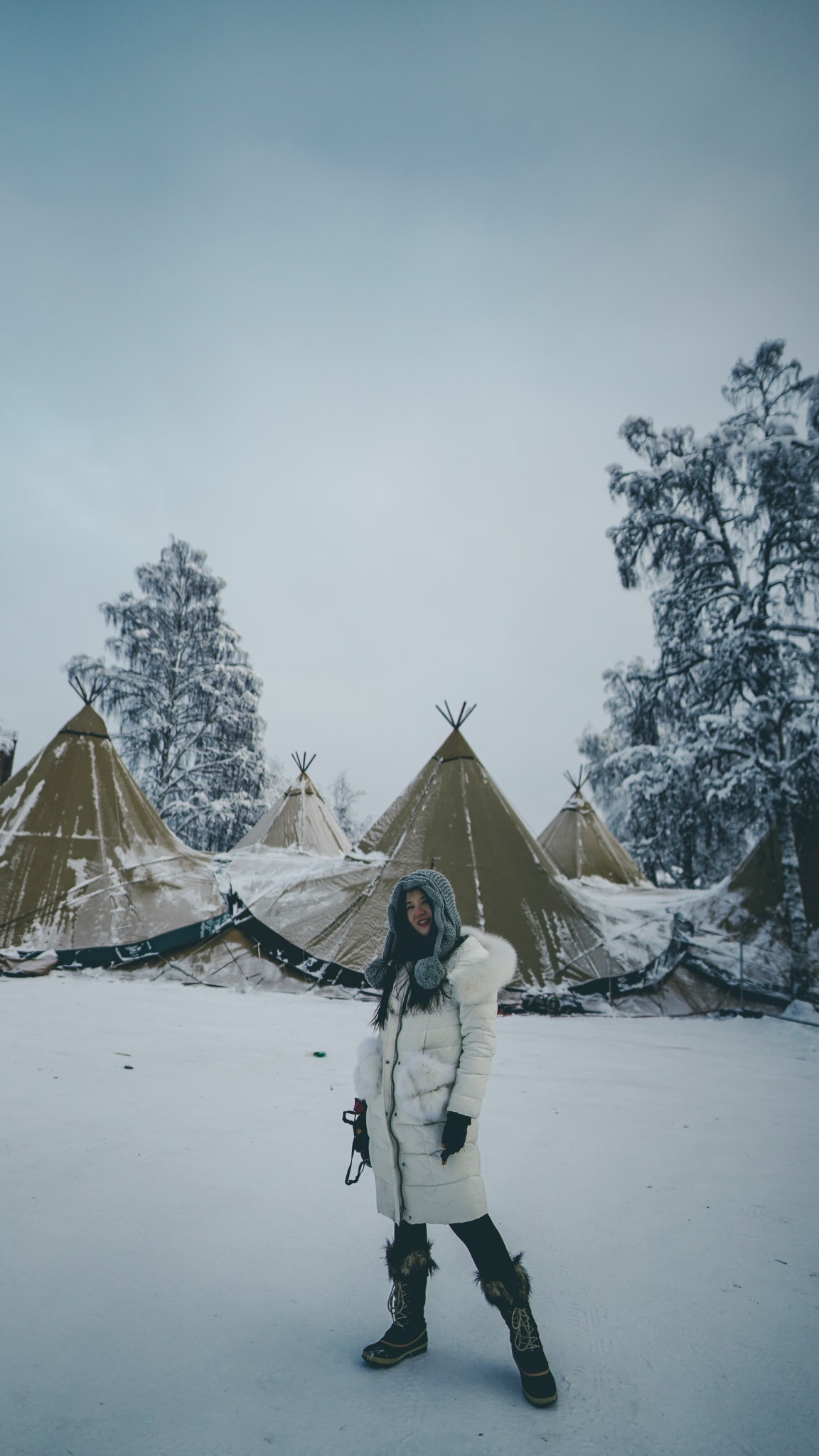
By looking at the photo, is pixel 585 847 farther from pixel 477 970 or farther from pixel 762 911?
pixel 477 970

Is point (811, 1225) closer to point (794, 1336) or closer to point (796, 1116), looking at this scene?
point (794, 1336)

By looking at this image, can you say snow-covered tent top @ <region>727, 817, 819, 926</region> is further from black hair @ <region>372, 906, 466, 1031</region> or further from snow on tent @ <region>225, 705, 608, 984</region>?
black hair @ <region>372, 906, 466, 1031</region>

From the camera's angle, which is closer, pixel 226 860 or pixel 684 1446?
pixel 684 1446

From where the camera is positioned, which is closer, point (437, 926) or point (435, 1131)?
point (435, 1131)

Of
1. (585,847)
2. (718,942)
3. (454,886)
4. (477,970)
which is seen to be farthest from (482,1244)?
(585,847)

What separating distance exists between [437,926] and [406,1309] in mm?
941

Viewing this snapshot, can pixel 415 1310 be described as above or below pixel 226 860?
below

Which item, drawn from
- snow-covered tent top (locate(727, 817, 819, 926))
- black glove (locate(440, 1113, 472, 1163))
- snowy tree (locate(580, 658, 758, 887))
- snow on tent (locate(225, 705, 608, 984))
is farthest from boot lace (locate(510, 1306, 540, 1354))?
snow-covered tent top (locate(727, 817, 819, 926))

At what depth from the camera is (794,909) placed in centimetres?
730

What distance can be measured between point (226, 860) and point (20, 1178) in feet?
19.9

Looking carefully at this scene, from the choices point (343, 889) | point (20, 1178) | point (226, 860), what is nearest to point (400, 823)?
point (343, 889)

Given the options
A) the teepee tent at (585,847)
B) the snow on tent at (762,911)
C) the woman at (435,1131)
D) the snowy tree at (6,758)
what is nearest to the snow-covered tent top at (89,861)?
the snowy tree at (6,758)

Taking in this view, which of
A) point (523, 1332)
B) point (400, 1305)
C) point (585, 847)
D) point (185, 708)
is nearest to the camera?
point (523, 1332)

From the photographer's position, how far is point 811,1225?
2.49 metres
